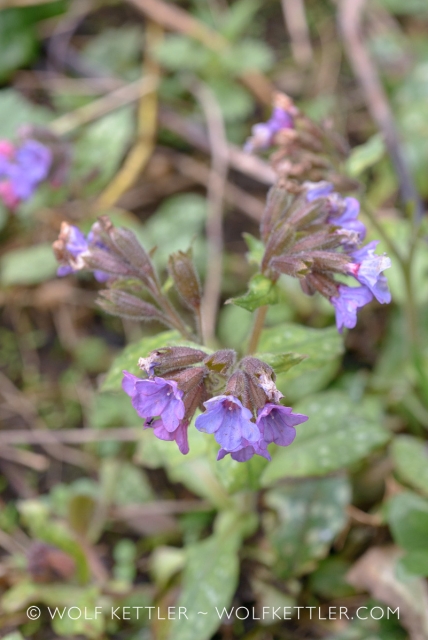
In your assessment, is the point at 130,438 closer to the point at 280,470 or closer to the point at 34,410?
the point at 34,410

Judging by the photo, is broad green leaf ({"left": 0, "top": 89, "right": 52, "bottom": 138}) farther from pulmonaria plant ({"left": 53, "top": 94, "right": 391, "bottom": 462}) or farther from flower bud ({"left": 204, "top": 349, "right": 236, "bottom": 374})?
flower bud ({"left": 204, "top": 349, "right": 236, "bottom": 374})

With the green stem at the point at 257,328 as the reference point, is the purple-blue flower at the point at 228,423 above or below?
above

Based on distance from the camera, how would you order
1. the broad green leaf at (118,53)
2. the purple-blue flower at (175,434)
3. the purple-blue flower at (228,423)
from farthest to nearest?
the broad green leaf at (118,53), the purple-blue flower at (175,434), the purple-blue flower at (228,423)

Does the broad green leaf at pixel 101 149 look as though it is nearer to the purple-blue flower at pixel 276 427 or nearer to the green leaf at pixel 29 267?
the green leaf at pixel 29 267

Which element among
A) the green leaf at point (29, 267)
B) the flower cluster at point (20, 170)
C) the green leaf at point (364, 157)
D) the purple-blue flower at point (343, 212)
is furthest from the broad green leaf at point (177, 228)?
the purple-blue flower at point (343, 212)

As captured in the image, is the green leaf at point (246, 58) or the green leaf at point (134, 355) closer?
the green leaf at point (134, 355)

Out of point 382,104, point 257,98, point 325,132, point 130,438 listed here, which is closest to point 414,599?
point 130,438

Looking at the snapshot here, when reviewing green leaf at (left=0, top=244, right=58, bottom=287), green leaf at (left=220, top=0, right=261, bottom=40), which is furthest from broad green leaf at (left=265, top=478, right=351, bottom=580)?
green leaf at (left=220, top=0, right=261, bottom=40)
